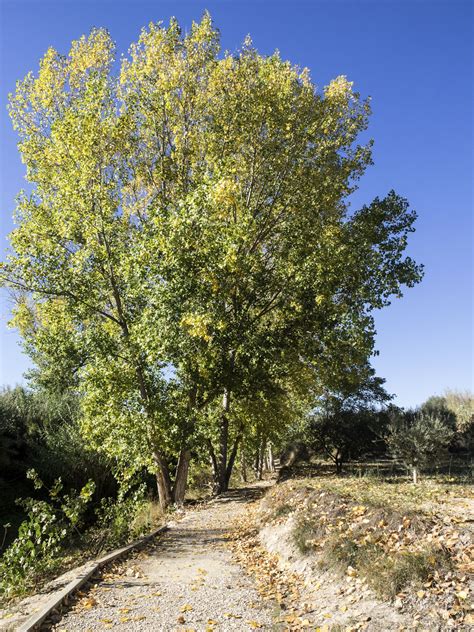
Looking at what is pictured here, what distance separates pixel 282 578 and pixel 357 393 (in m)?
22.6

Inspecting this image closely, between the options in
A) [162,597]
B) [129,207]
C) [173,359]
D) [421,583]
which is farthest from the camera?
[129,207]

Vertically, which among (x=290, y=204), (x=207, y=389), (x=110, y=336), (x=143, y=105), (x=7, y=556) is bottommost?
(x=7, y=556)

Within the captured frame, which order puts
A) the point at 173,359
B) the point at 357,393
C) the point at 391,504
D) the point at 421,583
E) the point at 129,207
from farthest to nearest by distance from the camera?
the point at 357,393
the point at 129,207
the point at 173,359
the point at 391,504
the point at 421,583

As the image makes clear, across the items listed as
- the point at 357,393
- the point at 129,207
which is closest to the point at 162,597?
the point at 129,207

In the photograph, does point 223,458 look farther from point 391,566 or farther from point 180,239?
point 391,566

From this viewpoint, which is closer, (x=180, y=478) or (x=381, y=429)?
(x=180, y=478)

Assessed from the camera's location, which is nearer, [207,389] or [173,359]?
[173,359]

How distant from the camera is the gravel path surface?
594cm

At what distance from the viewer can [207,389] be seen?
1583 cm

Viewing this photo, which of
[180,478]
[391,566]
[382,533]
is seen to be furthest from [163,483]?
[391,566]

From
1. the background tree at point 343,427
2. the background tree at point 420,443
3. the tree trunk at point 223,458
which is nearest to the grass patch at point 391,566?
the background tree at point 420,443

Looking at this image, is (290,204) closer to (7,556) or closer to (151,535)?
(151,535)

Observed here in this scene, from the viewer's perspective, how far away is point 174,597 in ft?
22.5

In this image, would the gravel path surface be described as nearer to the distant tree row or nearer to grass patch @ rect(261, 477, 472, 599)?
grass patch @ rect(261, 477, 472, 599)
